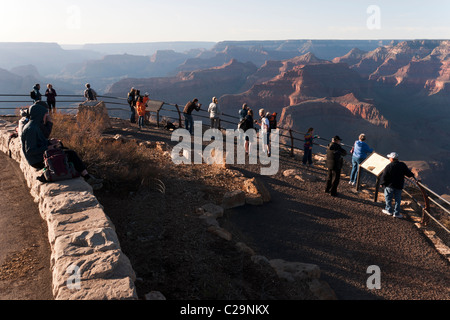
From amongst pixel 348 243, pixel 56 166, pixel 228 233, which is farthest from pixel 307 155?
pixel 56 166

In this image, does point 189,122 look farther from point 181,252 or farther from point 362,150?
point 181,252

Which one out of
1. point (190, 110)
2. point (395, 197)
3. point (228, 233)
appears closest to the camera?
point (228, 233)

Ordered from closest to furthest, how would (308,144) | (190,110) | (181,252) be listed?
(181,252), (308,144), (190,110)

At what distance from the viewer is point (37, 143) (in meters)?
5.33

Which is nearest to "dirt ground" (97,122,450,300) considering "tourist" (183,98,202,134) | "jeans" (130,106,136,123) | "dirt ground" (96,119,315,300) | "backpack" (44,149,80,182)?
"dirt ground" (96,119,315,300)

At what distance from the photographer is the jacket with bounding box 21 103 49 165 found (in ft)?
17.3

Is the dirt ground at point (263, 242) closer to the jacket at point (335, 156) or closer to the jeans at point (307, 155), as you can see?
the jacket at point (335, 156)

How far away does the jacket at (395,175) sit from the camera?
24.3ft

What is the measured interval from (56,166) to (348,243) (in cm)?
561

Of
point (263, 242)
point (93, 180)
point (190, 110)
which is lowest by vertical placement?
point (263, 242)

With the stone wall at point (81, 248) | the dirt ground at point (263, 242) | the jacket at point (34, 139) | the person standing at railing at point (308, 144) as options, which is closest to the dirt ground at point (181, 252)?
the dirt ground at point (263, 242)

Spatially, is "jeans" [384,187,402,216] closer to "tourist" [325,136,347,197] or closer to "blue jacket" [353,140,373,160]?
"tourist" [325,136,347,197]
